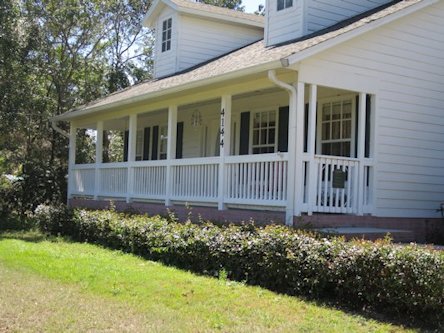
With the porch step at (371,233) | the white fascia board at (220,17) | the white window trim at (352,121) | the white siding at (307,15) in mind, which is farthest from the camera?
the white fascia board at (220,17)

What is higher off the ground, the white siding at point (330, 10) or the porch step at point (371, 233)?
the white siding at point (330, 10)

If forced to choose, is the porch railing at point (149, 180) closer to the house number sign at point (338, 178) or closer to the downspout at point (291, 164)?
the downspout at point (291, 164)

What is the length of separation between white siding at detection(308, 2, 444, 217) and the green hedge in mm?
3778

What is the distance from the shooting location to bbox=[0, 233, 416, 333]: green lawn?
241 inches

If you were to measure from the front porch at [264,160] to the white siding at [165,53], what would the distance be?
5.40 ft

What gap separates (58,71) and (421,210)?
1791 centimetres

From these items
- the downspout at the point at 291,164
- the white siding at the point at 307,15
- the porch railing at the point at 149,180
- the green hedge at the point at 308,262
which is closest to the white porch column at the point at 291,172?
the downspout at the point at 291,164

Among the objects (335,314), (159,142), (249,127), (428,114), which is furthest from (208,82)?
(159,142)

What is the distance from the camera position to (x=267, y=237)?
→ 27.2 ft

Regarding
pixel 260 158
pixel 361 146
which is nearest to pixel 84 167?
pixel 260 158

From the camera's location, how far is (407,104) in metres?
11.8

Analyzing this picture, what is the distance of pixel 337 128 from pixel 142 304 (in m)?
7.02

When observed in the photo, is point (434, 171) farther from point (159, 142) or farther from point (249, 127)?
point (159, 142)

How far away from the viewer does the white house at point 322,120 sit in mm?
10328
